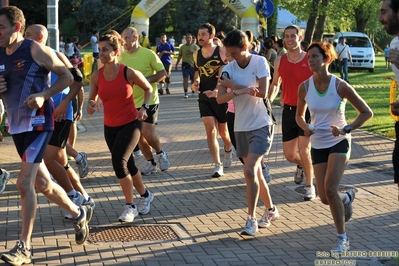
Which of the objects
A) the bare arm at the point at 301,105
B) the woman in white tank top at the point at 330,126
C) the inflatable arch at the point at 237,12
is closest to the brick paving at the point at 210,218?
the woman in white tank top at the point at 330,126

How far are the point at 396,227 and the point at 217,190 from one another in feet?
8.45

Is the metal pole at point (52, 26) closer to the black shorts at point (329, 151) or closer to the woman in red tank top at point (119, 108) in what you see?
the woman in red tank top at point (119, 108)

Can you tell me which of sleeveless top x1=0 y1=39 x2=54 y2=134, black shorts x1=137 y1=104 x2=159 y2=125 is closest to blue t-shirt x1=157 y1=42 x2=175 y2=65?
black shorts x1=137 y1=104 x2=159 y2=125

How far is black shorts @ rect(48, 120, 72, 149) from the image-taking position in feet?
25.4

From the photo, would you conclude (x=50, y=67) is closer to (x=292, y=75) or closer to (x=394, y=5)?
(x=394, y=5)

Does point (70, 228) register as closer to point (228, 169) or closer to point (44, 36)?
point (44, 36)

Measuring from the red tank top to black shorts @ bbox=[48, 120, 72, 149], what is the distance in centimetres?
275

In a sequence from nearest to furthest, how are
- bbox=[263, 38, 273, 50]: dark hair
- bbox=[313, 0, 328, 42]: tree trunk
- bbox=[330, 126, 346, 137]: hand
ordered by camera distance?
bbox=[330, 126, 346, 137]: hand
bbox=[263, 38, 273, 50]: dark hair
bbox=[313, 0, 328, 42]: tree trunk

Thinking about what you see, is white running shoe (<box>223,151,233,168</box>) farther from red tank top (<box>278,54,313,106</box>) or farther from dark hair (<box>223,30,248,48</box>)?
dark hair (<box>223,30,248,48</box>)

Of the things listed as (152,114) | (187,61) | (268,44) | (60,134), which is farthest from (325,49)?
(187,61)

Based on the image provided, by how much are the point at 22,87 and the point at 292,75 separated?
3.81 metres

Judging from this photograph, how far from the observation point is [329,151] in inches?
253

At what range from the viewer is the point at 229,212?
7938mm

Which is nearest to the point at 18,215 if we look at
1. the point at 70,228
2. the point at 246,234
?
the point at 70,228
